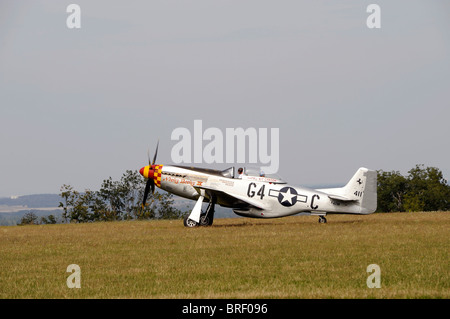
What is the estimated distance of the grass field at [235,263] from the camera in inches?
398

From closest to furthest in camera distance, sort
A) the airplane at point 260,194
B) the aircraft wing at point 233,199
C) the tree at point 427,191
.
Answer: the airplane at point 260,194 < the aircraft wing at point 233,199 < the tree at point 427,191

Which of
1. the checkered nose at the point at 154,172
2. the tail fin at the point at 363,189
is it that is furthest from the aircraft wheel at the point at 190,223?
the tail fin at the point at 363,189

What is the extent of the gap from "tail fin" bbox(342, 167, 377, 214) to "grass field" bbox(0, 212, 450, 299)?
8.73ft

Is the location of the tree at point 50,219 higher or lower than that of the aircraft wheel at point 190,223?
lower

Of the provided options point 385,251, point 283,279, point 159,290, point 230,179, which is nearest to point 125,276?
point 159,290

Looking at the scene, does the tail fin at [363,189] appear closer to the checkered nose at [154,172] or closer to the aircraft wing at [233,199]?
the aircraft wing at [233,199]

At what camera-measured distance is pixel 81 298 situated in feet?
31.7

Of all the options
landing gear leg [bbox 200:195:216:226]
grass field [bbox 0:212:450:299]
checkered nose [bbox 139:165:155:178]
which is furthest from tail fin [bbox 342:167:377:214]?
checkered nose [bbox 139:165:155:178]

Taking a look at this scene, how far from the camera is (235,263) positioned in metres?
A: 13.1

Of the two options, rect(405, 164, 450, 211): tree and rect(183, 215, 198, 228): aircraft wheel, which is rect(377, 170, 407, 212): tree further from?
rect(183, 215, 198, 228): aircraft wheel

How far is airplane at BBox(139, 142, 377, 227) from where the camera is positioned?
23.0 meters

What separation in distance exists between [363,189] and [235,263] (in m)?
11.2

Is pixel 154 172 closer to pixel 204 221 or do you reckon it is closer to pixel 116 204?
pixel 204 221
